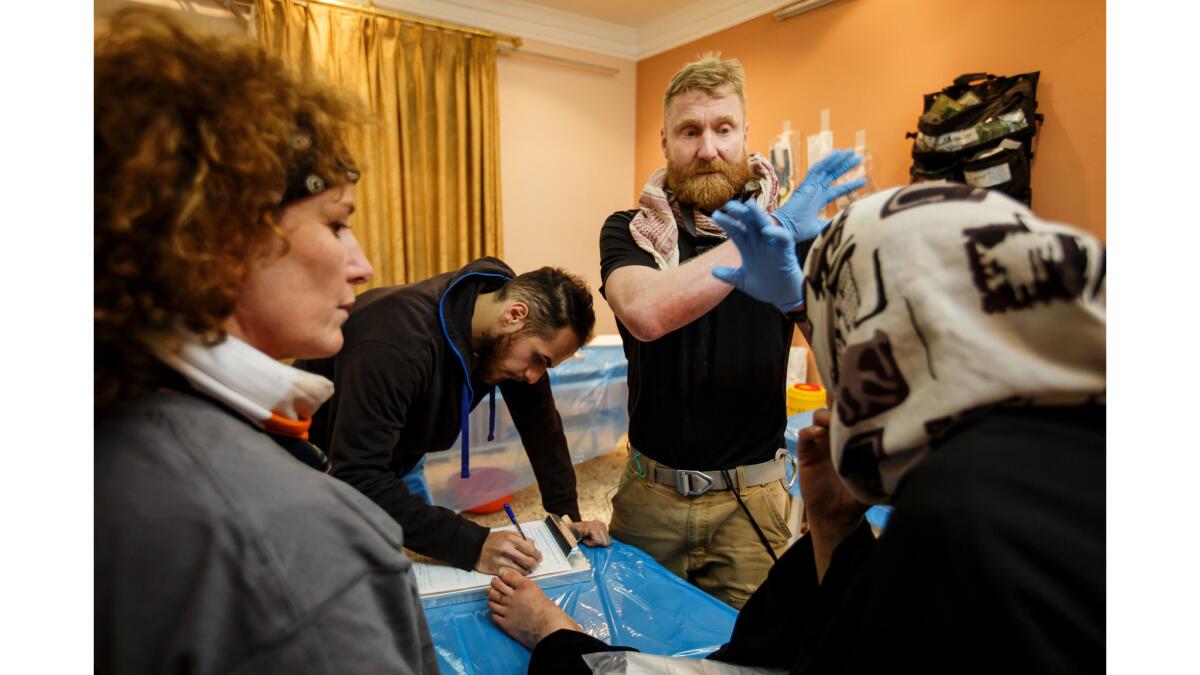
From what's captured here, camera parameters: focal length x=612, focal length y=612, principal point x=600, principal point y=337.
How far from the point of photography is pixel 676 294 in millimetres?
1252

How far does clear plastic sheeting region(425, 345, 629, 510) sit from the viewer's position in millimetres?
2875

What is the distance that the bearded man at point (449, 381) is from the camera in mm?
1233

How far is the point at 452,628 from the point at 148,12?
0.97 meters

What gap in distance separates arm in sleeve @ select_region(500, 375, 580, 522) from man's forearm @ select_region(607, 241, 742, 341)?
1.43 ft

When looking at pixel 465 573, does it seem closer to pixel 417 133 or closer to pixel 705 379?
pixel 705 379

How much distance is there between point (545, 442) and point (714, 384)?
1.70ft

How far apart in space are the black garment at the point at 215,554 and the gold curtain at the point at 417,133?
3.36 metres

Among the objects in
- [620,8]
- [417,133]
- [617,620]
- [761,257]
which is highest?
[620,8]

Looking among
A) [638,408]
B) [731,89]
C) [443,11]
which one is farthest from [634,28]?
[638,408]

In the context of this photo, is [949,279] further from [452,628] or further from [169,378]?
[452,628]

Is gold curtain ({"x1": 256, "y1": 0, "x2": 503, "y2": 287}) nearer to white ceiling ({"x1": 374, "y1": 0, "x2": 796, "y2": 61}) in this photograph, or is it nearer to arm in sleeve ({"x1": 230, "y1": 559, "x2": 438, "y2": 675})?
white ceiling ({"x1": 374, "y1": 0, "x2": 796, "y2": 61})

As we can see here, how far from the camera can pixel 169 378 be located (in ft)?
1.79

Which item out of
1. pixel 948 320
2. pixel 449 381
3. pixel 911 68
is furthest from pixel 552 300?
pixel 911 68

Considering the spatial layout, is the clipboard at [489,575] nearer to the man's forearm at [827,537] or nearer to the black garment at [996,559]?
the man's forearm at [827,537]
